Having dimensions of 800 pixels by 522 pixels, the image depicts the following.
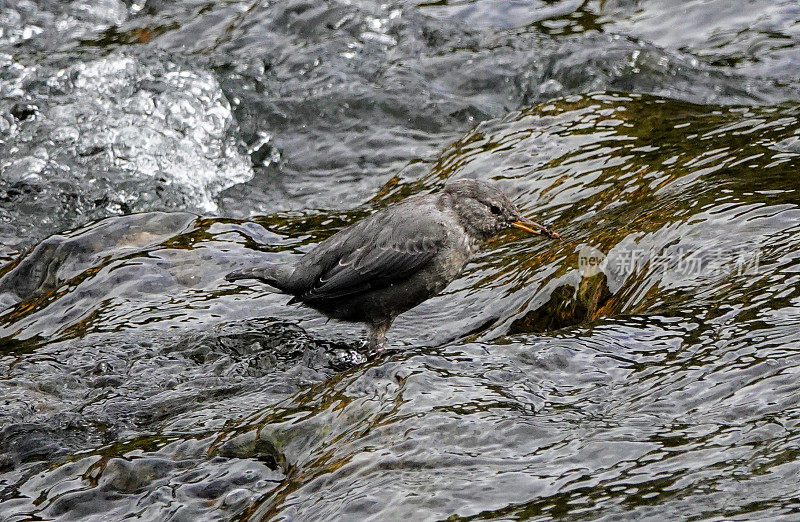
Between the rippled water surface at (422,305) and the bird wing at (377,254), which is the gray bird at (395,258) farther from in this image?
the rippled water surface at (422,305)

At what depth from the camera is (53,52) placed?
1023 centimetres

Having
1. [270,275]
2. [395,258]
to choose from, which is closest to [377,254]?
[395,258]

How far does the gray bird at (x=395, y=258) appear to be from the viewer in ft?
17.6

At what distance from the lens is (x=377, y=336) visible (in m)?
5.57

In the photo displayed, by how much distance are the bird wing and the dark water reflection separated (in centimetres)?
41

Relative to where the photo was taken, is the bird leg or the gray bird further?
the bird leg

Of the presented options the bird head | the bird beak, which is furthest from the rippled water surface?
the bird head

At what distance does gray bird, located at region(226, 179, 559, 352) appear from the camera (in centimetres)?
536

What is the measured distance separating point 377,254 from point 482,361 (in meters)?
1.21
